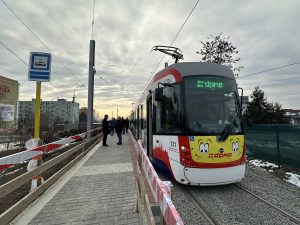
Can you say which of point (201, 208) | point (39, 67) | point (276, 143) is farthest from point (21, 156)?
point (276, 143)

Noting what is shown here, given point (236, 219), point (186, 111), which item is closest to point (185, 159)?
point (186, 111)

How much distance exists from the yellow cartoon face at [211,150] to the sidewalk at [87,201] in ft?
5.63

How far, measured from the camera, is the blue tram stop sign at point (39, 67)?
6.18m

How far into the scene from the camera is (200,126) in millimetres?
6352

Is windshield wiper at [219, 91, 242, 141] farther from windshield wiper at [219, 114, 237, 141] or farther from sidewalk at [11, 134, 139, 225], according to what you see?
sidewalk at [11, 134, 139, 225]

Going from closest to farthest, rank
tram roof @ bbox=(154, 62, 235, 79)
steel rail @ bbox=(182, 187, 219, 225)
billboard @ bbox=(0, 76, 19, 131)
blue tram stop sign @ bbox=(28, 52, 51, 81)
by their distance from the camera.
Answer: steel rail @ bbox=(182, 187, 219, 225)
blue tram stop sign @ bbox=(28, 52, 51, 81)
tram roof @ bbox=(154, 62, 235, 79)
billboard @ bbox=(0, 76, 19, 131)

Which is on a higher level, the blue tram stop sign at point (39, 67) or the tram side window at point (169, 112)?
the blue tram stop sign at point (39, 67)

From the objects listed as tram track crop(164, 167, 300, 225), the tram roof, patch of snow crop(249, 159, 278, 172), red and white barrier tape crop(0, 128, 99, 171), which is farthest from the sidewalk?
patch of snow crop(249, 159, 278, 172)

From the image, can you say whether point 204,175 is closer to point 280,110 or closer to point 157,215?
point 157,215

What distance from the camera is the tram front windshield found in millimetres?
6395

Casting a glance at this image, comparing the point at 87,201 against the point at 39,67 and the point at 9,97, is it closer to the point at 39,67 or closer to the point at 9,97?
the point at 39,67

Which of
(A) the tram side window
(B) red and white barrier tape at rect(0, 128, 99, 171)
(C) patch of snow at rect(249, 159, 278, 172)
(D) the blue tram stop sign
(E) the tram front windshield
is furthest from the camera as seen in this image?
(C) patch of snow at rect(249, 159, 278, 172)

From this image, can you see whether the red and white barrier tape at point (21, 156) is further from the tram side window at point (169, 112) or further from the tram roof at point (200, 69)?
the tram roof at point (200, 69)

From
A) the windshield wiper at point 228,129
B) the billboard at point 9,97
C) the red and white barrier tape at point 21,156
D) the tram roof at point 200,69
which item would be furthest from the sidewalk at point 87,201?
the billboard at point 9,97
